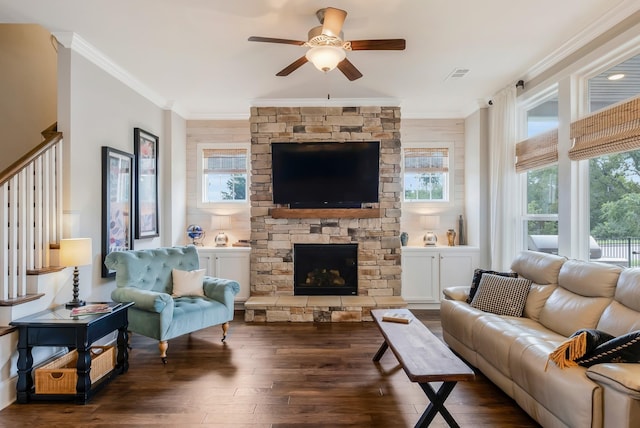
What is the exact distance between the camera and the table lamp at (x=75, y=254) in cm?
289

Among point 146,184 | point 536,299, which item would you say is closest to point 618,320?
point 536,299

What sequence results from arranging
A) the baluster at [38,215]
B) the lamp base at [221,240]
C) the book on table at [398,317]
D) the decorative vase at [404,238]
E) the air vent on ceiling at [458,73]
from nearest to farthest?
1. the baluster at [38,215]
2. the book on table at [398,317]
3. the air vent on ceiling at [458,73]
4. the decorative vase at [404,238]
5. the lamp base at [221,240]

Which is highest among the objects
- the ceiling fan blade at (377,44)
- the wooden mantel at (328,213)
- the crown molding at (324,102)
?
the crown molding at (324,102)

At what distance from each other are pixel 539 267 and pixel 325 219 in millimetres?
2623

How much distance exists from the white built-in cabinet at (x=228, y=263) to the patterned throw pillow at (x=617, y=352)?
158 inches

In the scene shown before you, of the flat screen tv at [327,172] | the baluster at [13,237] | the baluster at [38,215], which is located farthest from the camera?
the flat screen tv at [327,172]

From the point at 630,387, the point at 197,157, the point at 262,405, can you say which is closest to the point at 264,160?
the point at 197,157

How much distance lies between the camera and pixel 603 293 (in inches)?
103

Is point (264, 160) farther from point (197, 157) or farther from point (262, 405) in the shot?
point (262, 405)

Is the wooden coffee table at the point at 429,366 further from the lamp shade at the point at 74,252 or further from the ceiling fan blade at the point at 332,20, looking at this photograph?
the lamp shade at the point at 74,252

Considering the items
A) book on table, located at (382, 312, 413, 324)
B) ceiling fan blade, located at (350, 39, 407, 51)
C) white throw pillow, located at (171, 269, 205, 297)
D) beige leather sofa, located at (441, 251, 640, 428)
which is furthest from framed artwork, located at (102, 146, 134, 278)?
beige leather sofa, located at (441, 251, 640, 428)

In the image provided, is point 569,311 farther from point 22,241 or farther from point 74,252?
point 22,241

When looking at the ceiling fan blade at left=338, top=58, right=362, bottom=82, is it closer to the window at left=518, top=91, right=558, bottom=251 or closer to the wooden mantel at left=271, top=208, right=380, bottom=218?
the wooden mantel at left=271, top=208, right=380, bottom=218

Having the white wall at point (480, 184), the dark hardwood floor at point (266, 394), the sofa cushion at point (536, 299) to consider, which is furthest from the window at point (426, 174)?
the dark hardwood floor at point (266, 394)
